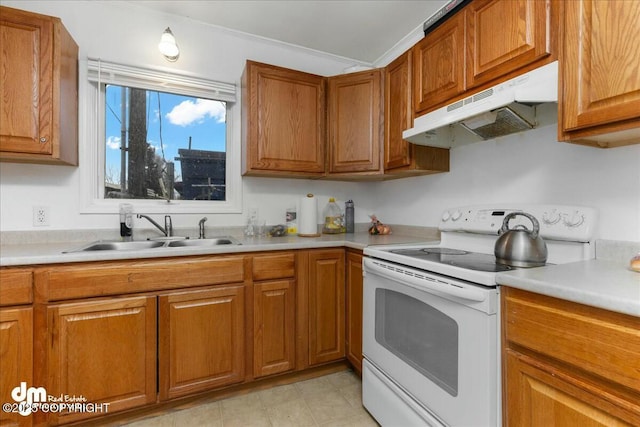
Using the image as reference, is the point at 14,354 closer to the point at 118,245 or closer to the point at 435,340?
the point at 118,245

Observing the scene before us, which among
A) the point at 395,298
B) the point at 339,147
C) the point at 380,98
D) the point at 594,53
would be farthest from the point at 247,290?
the point at 594,53

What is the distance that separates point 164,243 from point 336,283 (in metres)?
1.13

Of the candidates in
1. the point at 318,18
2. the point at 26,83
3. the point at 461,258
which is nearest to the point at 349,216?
the point at 461,258

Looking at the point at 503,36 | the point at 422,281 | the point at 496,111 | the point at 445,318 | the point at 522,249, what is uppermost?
the point at 503,36

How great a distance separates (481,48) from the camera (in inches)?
55.4

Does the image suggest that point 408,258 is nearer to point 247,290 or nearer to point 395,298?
point 395,298

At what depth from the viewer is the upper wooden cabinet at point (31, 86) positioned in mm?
1525

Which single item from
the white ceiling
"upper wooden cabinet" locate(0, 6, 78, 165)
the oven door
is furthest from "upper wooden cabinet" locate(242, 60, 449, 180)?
"upper wooden cabinet" locate(0, 6, 78, 165)

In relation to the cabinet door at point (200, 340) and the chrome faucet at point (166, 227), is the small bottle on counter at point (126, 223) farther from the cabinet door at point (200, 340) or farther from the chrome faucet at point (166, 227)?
the cabinet door at point (200, 340)

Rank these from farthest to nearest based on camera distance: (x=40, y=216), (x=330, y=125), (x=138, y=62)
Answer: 1. (x=330, y=125)
2. (x=138, y=62)
3. (x=40, y=216)

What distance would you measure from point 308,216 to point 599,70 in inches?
68.3

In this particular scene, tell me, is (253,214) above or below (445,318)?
above

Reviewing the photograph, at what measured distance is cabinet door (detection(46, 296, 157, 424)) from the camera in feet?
4.61

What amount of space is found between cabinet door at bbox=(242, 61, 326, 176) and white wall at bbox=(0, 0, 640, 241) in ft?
1.05
